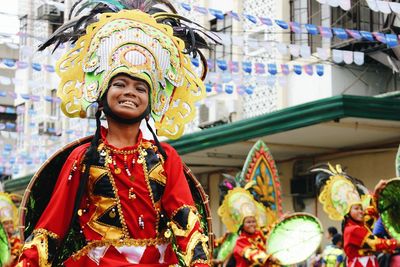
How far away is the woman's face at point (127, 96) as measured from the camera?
457 centimetres

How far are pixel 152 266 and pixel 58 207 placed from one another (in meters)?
0.52

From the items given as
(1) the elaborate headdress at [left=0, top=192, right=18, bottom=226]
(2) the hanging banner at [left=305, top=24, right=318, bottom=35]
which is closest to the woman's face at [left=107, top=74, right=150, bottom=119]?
(2) the hanging banner at [left=305, top=24, right=318, bottom=35]

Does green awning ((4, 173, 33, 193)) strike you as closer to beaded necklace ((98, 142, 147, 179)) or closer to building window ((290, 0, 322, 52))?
building window ((290, 0, 322, 52))

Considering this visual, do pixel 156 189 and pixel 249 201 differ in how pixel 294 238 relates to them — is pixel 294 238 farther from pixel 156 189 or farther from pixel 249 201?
pixel 156 189

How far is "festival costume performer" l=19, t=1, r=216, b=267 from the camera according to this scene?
4496 mm

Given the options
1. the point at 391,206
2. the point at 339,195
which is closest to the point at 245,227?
the point at 339,195

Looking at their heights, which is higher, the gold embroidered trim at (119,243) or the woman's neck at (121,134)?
the woman's neck at (121,134)

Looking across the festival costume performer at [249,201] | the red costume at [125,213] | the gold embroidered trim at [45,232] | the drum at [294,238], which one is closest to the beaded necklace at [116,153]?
the red costume at [125,213]

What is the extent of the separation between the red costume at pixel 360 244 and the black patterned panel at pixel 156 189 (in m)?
6.05

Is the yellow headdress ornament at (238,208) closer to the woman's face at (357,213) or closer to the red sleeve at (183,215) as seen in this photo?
the woman's face at (357,213)

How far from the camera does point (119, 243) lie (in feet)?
14.8

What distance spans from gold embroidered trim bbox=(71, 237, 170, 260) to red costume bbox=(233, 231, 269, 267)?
21.7 ft

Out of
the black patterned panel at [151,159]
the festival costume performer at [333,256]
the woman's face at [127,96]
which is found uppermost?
the woman's face at [127,96]

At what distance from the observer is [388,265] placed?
1073 centimetres
